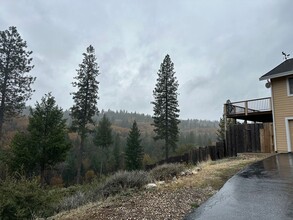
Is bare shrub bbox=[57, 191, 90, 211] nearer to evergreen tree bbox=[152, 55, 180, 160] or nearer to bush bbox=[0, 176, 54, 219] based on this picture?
bush bbox=[0, 176, 54, 219]

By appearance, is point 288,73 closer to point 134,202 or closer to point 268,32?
point 268,32

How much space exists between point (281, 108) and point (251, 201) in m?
12.2

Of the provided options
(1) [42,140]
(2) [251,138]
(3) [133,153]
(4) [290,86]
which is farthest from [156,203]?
(3) [133,153]

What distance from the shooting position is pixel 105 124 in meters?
52.1

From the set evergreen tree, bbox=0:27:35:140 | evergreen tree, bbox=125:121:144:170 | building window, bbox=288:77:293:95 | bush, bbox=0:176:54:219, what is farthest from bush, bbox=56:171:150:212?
evergreen tree, bbox=125:121:144:170

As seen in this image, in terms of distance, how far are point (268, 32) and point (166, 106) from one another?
17242 mm

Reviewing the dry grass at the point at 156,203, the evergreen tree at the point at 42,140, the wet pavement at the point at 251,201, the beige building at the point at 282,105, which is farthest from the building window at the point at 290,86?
the evergreen tree at the point at 42,140

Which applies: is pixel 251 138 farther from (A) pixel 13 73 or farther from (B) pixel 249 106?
(A) pixel 13 73

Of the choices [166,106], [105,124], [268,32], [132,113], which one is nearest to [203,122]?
[132,113]

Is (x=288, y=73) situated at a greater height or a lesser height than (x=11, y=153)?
greater

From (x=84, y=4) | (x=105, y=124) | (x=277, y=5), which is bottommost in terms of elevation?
(x=105, y=124)

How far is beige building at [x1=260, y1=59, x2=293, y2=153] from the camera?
49.9ft

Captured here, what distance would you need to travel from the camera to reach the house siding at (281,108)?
15328mm

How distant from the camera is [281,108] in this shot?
15727 millimetres
